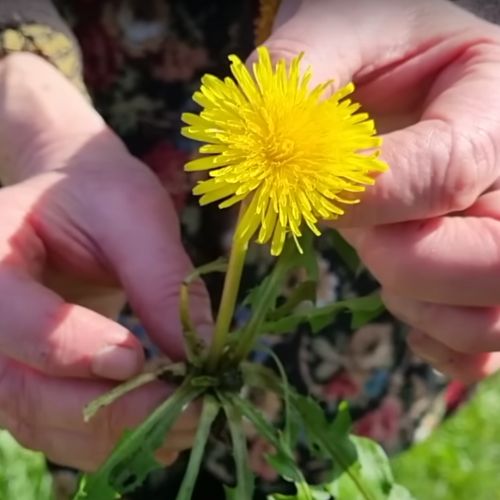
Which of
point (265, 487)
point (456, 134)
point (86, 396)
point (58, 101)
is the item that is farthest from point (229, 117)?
point (265, 487)

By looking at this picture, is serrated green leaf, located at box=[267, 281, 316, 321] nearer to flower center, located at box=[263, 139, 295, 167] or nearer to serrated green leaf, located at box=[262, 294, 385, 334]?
serrated green leaf, located at box=[262, 294, 385, 334]

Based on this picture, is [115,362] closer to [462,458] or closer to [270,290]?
[270,290]

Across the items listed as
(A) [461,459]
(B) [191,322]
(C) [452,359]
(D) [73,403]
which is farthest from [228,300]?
(A) [461,459]

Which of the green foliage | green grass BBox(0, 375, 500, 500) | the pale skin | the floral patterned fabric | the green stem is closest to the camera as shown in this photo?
the pale skin

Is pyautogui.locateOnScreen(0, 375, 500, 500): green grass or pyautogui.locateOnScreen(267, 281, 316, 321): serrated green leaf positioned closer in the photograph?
pyautogui.locateOnScreen(267, 281, 316, 321): serrated green leaf

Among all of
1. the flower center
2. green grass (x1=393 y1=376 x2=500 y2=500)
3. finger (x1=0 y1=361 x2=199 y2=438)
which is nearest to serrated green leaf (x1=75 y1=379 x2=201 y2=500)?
finger (x1=0 y1=361 x2=199 y2=438)

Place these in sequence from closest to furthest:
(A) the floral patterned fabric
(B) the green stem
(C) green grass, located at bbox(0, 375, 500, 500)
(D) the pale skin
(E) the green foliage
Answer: (D) the pale skin < (B) the green stem < (E) the green foliage < (A) the floral patterned fabric < (C) green grass, located at bbox(0, 375, 500, 500)

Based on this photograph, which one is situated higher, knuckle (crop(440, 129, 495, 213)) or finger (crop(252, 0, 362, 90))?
finger (crop(252, 0, 362, 90))

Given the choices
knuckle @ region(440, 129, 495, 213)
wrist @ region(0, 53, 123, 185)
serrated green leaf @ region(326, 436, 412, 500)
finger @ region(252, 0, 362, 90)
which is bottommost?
serrated green leaf @ region(326, 436, 412, 500)
